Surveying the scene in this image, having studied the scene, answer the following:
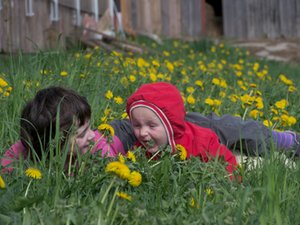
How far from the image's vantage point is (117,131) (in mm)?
3908

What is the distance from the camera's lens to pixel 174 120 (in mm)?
3697

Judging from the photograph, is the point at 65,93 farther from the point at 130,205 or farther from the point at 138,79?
the point at 138,79

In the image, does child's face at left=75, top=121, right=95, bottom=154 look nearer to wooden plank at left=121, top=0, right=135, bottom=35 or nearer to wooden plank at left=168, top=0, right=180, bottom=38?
wooden plank at left=121, top=0, right=135, bottom=35

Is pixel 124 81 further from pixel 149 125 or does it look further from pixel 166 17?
pixel 166 17

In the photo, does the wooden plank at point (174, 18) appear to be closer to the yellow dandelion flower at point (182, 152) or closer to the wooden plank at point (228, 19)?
the wooden plank at point (228, 19)

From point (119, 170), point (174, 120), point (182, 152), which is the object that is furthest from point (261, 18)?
point (119, 170)

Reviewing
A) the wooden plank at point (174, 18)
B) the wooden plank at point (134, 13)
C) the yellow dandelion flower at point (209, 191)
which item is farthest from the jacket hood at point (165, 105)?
the wooden plank at point (174, 18)

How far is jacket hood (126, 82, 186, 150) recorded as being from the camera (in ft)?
12.0

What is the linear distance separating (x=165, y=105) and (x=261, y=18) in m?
15.1

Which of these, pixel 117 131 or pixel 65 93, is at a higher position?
pixel 65 93

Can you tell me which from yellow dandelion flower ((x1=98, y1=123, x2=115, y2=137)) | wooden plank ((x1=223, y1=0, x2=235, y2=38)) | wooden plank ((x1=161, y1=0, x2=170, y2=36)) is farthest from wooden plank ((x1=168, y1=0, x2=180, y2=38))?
yellow dandelion flower ((x1=98, y1=123, x2=115, y2=137))

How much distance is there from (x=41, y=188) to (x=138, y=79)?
3003mm

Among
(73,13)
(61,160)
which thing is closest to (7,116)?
(61,160)

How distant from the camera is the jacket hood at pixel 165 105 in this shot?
3.66 m
